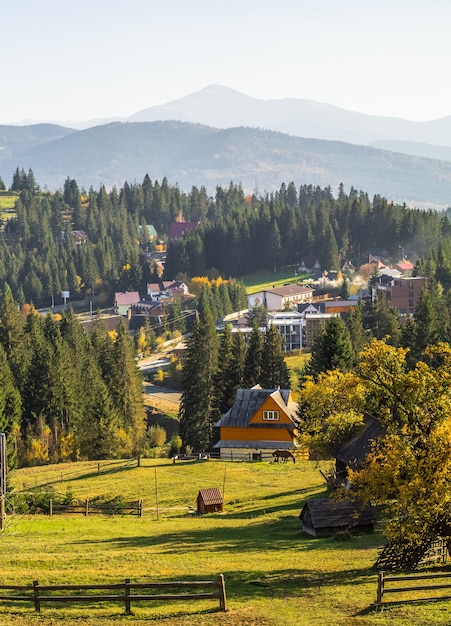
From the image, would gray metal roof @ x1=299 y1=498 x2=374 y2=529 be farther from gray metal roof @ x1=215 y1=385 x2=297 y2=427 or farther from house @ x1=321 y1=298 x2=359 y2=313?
house @ x1=321 y1=298 x2=359 y2=313

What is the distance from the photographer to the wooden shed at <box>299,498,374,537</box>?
39.3 metres

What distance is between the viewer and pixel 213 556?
35250mm

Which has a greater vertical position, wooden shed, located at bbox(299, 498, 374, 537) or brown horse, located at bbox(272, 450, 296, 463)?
wooden shed, located at bbox(299, 498, 374, 537)

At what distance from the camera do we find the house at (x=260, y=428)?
68.8 meters

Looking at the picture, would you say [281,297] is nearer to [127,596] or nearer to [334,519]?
[334,519]

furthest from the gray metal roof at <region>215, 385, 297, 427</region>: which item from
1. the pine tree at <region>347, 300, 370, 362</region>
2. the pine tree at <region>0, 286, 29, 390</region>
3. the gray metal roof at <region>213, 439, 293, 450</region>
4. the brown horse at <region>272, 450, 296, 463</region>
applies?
the pine tree at <region>347, 300, 370, 362</region>

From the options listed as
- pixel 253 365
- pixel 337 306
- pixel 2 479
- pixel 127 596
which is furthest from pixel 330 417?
pixel 337 306

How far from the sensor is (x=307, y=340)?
154 metres

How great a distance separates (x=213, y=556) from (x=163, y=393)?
303ft

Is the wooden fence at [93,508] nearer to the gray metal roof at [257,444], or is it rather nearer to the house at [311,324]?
the gray metal roof at [257,444]

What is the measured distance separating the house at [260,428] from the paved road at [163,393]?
50.4m

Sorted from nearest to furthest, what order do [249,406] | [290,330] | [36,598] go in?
[36,598] → [249,406] → [290,330]

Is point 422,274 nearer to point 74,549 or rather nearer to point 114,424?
point 114,424

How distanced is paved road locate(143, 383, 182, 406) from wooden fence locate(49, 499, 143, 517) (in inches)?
2699
